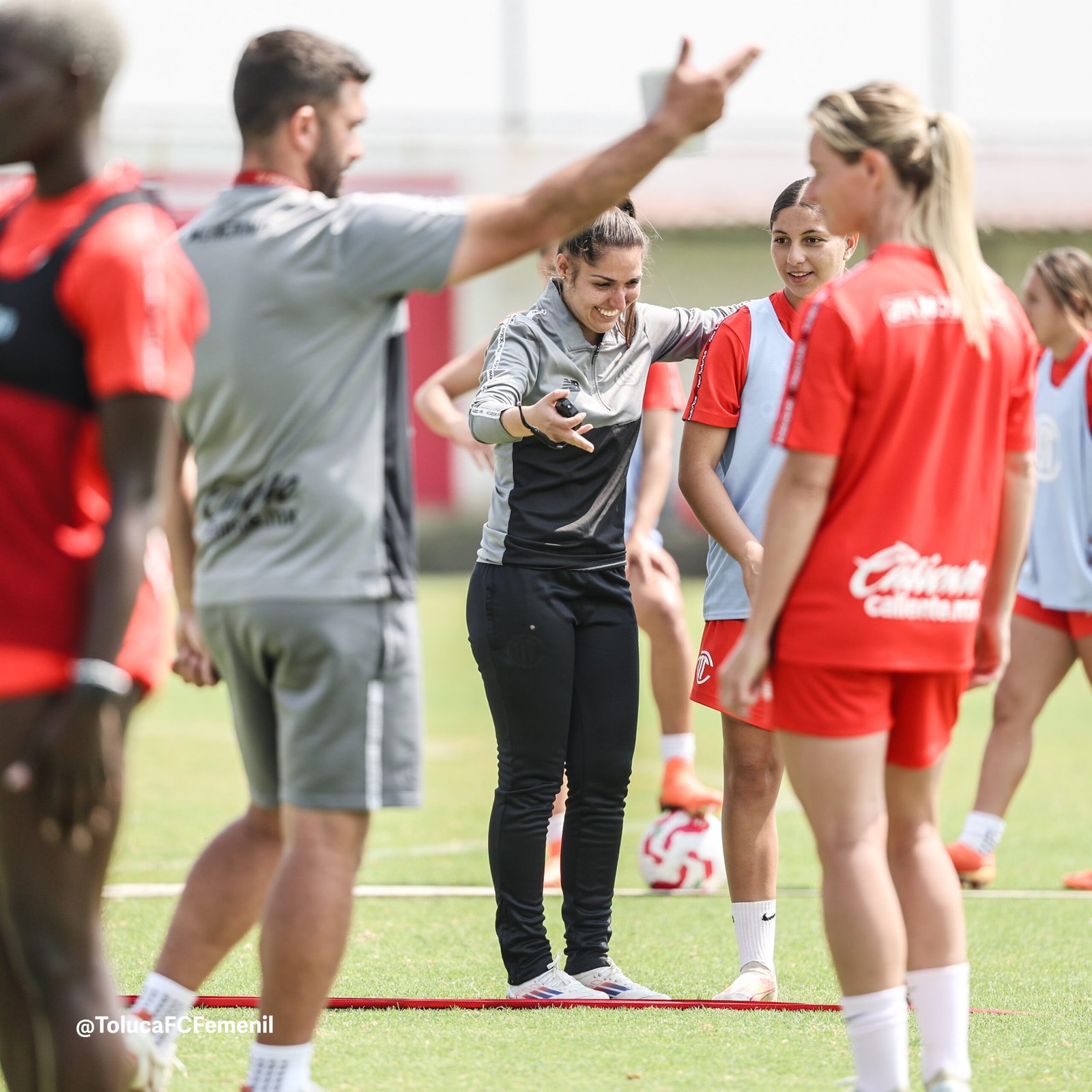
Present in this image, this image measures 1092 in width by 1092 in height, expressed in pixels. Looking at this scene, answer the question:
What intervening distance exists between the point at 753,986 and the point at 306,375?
2.54 metres

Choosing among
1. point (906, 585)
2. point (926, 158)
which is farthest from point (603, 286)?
point (906, 585)

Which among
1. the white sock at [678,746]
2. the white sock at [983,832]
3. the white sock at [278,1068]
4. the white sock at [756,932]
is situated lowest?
the white sock at [983,832]

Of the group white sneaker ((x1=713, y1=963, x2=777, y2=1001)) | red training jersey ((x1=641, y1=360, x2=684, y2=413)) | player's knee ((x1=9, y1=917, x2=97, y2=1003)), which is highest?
red training jersey ((x1=641, y1=360, x2=684, y2=413))

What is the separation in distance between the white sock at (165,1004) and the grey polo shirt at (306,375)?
965 mm

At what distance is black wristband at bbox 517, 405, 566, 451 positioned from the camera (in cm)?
479

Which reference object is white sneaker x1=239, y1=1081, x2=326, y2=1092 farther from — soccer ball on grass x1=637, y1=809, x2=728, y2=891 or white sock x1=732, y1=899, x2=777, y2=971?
soccer ball on grass x1=637, y1=809, x2=728, y2=891

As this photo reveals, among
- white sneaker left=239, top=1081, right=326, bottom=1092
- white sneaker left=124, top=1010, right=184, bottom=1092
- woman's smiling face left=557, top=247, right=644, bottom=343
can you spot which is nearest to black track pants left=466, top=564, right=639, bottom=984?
woman's smiling face left=557, top=247, right=644, bottom=343

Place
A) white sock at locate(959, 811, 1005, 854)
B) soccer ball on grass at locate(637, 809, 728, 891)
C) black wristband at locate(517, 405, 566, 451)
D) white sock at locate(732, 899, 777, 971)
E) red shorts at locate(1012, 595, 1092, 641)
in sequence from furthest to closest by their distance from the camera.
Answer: red shorts at locate(1012, 595, 1092, 641) → white sock at locate(959, 811, 1005, 854) → soccer ball on grass at locate(637, 809, 728, 891) → white sock at locate(732, 899, 777, 971) → black wristband at locate(517, 405, 566, 451)

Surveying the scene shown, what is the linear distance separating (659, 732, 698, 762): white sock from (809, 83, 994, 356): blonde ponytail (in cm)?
413

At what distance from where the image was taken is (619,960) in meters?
5.84

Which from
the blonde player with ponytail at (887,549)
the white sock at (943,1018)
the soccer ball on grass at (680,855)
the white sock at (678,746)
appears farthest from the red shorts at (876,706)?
the white sock at (678,746)

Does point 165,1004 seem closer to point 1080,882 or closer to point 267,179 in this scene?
point 267,179

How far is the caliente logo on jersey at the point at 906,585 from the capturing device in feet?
11.7

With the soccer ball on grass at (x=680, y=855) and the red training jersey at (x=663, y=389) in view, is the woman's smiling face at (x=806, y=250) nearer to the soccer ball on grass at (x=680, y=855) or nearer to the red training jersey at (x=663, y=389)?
the red training jersey at (x=663, y=389)
